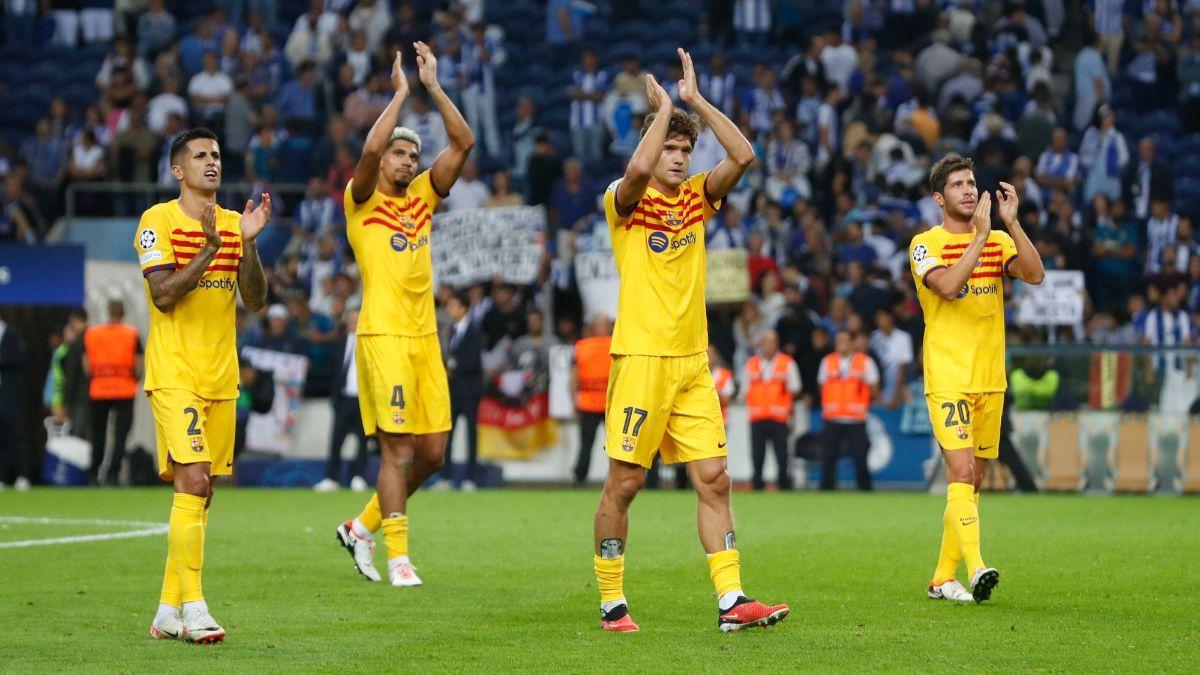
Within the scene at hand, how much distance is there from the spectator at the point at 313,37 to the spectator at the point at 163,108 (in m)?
2.12

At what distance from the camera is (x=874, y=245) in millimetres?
24172

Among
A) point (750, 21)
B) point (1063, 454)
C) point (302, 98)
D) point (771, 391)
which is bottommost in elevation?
point (1063, 454)

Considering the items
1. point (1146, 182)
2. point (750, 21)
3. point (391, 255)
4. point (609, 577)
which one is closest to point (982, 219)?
point (609, 577)

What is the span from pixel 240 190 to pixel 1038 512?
46.9ft

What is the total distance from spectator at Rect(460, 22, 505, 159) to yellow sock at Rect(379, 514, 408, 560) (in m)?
16.6

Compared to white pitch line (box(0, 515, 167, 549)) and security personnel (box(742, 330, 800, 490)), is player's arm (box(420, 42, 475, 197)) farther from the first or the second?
security personnel (box(742, 330, 800, 490))

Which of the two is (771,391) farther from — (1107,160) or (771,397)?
(1107,160)

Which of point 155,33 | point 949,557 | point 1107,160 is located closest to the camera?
point 949,557

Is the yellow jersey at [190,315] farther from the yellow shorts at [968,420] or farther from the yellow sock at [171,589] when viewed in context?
the yellow shorts at [968,420]

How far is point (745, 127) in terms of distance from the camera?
26031 millimetres

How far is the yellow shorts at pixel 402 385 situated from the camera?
11180 millimetres

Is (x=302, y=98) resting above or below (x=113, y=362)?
above

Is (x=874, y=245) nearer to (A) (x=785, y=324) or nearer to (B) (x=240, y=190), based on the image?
(A) (x=785, y=324)

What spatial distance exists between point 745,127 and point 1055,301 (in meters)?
6.23
